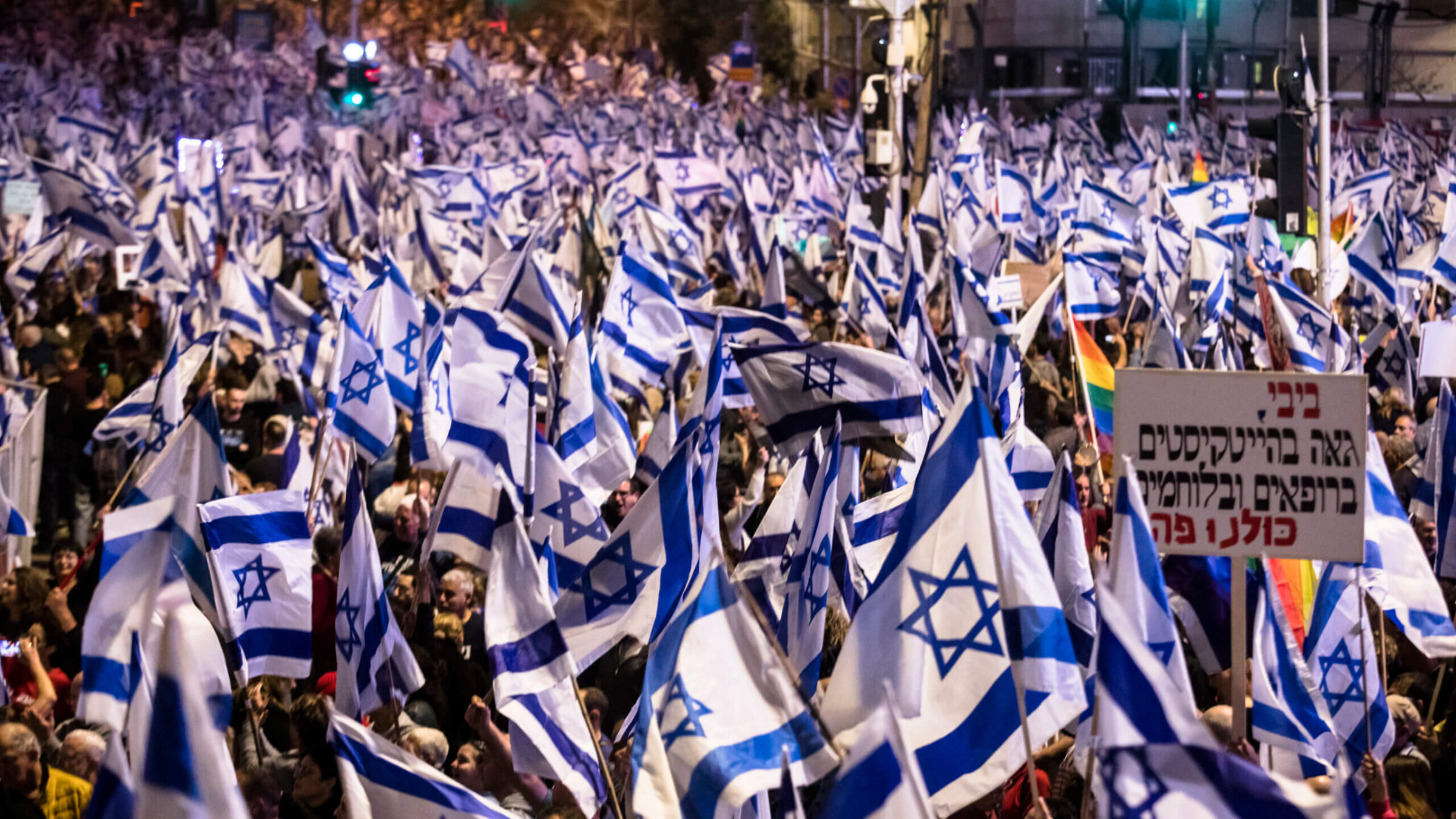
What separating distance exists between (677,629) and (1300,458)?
187 cm

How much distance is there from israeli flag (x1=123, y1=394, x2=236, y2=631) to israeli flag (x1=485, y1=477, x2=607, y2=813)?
1416mm

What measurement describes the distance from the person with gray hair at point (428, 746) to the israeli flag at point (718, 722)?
1208mm

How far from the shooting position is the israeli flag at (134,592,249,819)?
3574mm

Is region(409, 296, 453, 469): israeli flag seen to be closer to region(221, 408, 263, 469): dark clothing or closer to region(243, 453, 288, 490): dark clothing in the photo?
region(243, 453, 288, 490): dark clothing

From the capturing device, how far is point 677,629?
4477 mm

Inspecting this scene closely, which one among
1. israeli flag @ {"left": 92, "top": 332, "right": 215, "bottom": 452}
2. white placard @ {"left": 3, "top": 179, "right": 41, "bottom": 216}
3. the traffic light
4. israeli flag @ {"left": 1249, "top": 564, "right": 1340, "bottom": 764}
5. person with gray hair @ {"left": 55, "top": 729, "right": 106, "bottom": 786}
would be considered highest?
the traffic light

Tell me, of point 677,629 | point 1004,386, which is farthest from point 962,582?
point 1004,386

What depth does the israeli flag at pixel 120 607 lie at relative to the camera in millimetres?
5641

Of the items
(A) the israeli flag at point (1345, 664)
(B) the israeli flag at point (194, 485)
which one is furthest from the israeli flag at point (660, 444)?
(A) the israeli flag at point (1345, 664)

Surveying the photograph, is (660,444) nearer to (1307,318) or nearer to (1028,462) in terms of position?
(1028,462)

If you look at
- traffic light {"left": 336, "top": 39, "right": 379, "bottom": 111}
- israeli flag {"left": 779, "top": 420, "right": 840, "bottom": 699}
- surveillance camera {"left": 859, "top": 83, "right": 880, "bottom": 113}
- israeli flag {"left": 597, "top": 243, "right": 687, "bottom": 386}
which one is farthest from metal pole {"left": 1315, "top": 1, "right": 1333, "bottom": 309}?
traffic light {"left": 336, "top": 39, "right": 379, "bottom": 111}

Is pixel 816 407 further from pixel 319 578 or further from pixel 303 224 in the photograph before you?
pixel 303 224

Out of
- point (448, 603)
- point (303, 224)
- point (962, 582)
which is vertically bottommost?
point (448, 603)

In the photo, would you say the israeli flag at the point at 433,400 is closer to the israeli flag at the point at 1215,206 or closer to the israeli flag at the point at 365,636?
the israeli flag at the point at 365,636
